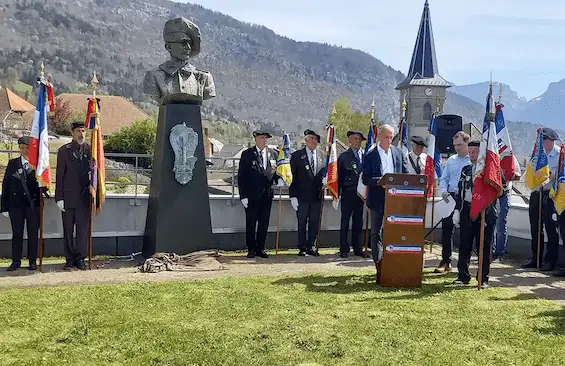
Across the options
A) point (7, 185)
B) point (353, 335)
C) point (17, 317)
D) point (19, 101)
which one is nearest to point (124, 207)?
point (7, 185)

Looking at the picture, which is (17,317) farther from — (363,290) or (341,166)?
(341,166)

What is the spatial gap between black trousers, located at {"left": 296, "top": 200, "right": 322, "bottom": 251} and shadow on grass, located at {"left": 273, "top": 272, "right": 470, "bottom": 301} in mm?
1890

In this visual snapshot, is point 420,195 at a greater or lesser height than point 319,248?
greater

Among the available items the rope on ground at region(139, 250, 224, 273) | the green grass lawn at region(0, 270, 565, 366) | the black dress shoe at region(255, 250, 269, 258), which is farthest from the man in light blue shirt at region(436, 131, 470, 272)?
the rope on ground at region(139, 250, 224, 273)

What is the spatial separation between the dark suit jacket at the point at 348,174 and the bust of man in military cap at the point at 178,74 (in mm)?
2426

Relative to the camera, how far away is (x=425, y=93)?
217 ft

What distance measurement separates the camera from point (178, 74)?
827 cm

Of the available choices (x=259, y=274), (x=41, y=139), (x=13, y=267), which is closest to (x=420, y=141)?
(x=259, y=274)

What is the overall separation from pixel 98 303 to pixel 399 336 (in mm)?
2884

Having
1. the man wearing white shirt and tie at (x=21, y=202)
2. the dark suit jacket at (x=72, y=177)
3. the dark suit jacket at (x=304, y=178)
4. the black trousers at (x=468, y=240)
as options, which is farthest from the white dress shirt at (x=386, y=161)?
the man wearing white shirt and tie at (x=21, y=202)

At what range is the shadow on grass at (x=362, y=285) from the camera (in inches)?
254

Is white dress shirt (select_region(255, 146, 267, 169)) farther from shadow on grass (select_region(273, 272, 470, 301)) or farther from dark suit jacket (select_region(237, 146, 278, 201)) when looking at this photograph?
shadow on grass (select_region(273, 272, 470, 301))

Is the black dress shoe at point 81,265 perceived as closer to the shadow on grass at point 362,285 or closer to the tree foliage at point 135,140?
the shadow on grass at point 362,285

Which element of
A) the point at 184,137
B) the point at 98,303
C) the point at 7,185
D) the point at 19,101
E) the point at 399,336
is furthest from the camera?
the point at 19,101
